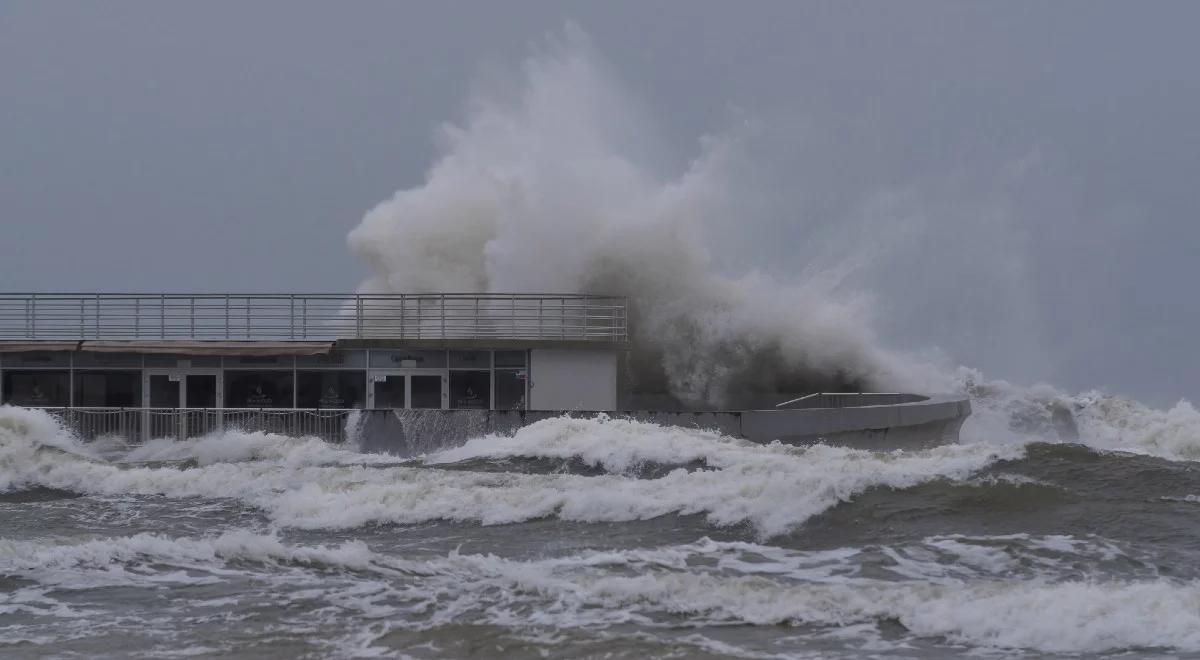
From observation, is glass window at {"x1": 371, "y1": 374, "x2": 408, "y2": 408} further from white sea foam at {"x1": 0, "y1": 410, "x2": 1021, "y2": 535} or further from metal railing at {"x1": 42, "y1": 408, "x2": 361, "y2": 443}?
white sea foam at {"x1": 0, "y1": 410, "x2": 1021, "y2": 535}

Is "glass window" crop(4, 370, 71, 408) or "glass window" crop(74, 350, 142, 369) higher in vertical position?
"glass window" crop(74, 350, 142, 369)

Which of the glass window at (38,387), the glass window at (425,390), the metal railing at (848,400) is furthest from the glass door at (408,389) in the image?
the metal railing at (848,400)

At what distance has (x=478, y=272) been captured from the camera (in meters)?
32.7

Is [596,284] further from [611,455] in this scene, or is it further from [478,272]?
[611,455]

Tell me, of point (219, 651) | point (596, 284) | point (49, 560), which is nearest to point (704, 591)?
point (219, 651)

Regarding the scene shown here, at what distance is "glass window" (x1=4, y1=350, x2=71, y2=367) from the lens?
26.9m

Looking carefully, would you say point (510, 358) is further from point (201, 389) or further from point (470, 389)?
point (201, 389)

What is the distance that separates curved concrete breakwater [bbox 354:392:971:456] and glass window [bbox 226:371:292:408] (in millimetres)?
4474

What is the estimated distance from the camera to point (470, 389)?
85.4 feet

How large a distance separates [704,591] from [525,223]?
66.1ft

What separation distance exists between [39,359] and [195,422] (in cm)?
545

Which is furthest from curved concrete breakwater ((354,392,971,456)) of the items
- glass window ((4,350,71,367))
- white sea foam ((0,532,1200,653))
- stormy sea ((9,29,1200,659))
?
glass window ((4,350,71,367))

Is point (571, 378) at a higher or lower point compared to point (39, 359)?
lower

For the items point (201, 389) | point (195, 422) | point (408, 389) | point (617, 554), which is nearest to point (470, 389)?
point (408, 389)
